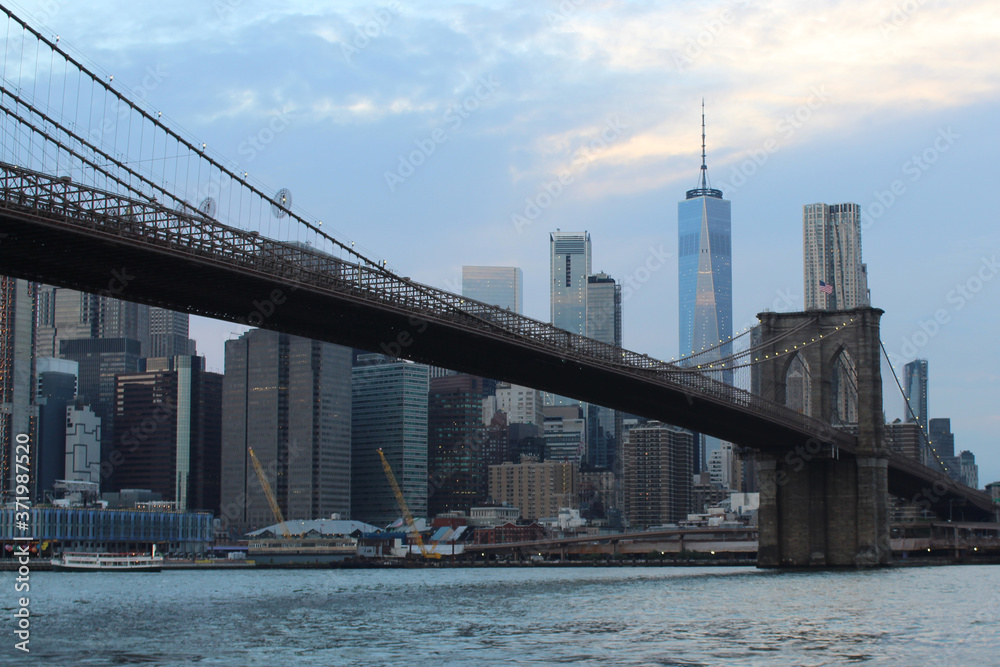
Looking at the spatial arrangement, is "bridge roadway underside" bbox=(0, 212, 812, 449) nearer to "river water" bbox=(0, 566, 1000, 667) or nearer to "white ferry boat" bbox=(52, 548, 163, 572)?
"river water" bbox=(0, 566, 1000, 667)

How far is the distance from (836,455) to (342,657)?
4623cm

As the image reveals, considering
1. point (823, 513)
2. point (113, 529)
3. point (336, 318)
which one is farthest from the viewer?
point (113, 529)

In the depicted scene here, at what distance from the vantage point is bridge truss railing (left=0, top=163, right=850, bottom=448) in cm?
3747

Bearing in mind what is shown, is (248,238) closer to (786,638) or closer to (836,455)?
(786,638)

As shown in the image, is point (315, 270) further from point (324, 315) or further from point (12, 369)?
point (12, 369)

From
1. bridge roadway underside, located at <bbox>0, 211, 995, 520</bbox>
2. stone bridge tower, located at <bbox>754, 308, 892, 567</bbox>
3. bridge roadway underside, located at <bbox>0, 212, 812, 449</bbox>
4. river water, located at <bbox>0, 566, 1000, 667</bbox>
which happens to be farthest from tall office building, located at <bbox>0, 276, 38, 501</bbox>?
bridge roadway underside, located at <bbox>0, 212, 812, 449</bbox>

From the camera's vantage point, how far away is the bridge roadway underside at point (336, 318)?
39781 millimetres

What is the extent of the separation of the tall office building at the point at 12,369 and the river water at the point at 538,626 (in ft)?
352

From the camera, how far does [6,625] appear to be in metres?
37.7

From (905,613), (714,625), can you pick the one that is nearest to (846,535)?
(905,613)

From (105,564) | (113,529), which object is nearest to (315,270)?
(105,564)

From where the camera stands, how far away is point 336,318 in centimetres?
4988

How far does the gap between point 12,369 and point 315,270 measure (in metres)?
131

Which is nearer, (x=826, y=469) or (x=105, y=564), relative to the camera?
(x=826, y=469)
